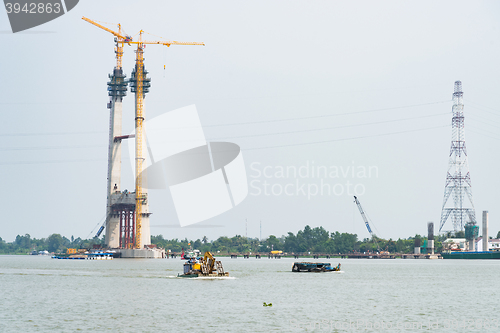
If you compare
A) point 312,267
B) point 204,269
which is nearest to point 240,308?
point 204,269

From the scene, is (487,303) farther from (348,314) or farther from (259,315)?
(259,315)

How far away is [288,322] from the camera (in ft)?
202

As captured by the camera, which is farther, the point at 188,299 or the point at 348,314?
the point at 188,299

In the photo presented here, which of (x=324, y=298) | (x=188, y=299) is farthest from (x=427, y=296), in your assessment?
(x=188, y=299)

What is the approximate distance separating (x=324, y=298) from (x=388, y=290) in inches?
792
